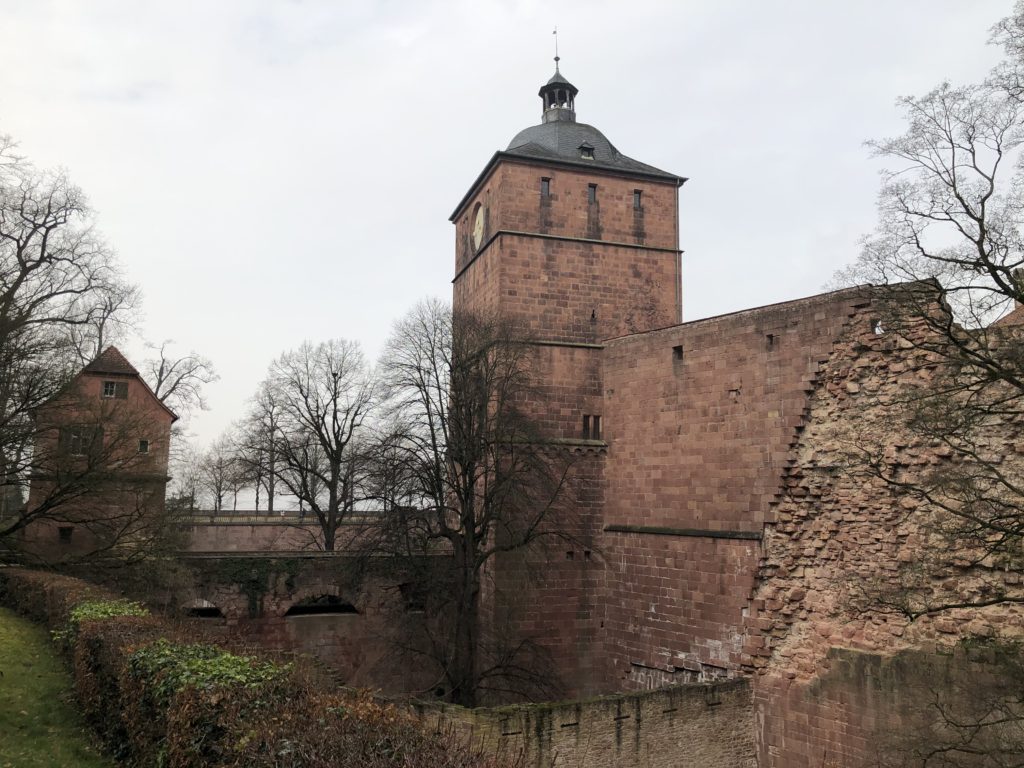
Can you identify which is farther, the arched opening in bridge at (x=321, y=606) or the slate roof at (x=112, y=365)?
the slate roof at (x=112, y=365)

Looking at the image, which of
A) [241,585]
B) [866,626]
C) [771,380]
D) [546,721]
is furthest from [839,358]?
[241,585]

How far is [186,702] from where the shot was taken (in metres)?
5.54

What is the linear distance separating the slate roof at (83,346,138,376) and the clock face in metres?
12.1

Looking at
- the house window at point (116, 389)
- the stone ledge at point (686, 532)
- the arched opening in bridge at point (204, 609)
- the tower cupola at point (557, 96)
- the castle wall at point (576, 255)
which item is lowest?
the arched opening in bridge at point (204, 609)

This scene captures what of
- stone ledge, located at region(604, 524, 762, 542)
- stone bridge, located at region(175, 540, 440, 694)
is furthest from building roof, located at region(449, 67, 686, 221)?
stone bridge, located at region(175, 540, 440, 694)

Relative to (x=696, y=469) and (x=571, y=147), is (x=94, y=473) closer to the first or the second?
(x=696, y=469)

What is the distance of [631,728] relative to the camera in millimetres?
11625

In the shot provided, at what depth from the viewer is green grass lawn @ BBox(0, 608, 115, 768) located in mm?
7379

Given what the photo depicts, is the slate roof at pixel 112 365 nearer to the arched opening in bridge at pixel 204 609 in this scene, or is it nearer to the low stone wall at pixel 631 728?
the arched opening in bridge at pixel 204 609

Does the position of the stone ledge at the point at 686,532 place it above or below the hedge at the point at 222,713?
above

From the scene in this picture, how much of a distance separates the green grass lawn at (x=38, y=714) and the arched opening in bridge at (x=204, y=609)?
16.3ft

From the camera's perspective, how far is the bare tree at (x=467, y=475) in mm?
16000

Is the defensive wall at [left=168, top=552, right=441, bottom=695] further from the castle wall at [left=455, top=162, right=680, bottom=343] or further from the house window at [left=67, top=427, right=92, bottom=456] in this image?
the castle wall at [left=455, top=162, right=680, bottom=343]

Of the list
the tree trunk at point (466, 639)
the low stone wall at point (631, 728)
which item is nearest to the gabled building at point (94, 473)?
the tree trunk at point (466, 639)
